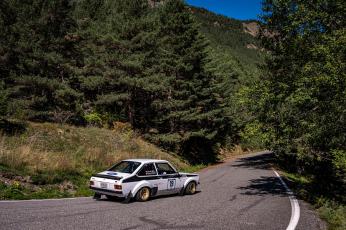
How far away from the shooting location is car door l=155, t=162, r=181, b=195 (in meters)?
13.7

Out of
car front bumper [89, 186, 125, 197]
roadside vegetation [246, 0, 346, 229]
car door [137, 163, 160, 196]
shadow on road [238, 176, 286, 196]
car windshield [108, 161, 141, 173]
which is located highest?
roadside vegetation [246, 0, 346, 229]

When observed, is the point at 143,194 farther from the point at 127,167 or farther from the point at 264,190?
the point at 264,190

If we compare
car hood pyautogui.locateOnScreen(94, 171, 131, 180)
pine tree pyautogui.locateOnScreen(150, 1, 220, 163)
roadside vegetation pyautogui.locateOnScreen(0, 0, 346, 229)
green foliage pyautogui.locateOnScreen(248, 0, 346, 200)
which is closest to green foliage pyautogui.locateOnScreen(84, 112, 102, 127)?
roadside vegetation pyautogui.locateOnScreen(0, 0, 346, 229)

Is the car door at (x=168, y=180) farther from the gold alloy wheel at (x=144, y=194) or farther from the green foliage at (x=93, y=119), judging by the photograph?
the green foliage at (x=93, y=119)

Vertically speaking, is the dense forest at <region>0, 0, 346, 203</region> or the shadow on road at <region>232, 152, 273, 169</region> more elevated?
the dense forest at <region>0, 0, 346, 203</region>

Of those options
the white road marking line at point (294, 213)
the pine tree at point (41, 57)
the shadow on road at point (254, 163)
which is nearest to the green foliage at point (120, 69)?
the pine tree at point (41, 57)

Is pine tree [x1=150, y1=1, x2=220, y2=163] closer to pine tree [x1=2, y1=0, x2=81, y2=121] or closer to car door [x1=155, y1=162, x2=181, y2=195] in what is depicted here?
pine tree [x1=2, y1=0, x2=81, y2=121]

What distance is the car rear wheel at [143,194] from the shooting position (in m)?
12.6

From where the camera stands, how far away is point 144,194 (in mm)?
12922

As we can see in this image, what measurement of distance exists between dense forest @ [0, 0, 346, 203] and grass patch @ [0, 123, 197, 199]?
98.1 inches

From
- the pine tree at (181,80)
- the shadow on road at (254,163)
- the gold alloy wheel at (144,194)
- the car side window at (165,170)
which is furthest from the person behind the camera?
the shadow on road at (254,163)

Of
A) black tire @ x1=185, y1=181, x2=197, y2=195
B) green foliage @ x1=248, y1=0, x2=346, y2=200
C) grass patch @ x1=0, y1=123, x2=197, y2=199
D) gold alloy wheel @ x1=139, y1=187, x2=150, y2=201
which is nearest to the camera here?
green foliage @ x1=248, y1=0, x2=346, y2=200

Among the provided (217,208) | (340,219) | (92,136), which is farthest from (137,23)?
(340,219)

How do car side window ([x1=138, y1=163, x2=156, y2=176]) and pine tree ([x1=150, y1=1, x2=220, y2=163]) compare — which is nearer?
car side window ([x1=138, y1=163, x2=156, y2=176])
